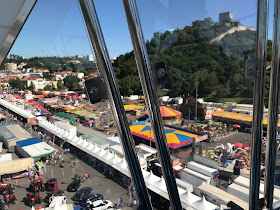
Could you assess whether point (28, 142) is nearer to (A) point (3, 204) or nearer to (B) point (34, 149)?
(B) point (34, 149)

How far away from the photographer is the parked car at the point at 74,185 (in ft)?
7.38

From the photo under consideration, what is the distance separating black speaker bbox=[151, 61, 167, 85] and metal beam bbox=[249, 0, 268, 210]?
400 millimetres

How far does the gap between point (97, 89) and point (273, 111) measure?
84cm

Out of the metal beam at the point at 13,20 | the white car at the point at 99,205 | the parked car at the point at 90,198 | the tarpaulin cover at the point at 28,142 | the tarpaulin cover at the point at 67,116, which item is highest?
the metal beam at the point at 13,20

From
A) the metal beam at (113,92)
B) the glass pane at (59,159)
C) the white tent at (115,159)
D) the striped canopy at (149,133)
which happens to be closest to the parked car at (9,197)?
the glass pane at (59,159)

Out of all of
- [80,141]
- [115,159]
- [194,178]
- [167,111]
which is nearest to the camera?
[167,111]

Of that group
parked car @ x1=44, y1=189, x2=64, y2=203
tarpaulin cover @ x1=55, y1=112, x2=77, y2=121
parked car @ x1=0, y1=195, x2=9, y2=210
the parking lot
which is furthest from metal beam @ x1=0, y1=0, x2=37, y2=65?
tarpaulin cover @ x1=55, y1=112, x2=77, y2=121

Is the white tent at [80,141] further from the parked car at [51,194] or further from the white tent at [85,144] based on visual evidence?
the parked car at [51,194]

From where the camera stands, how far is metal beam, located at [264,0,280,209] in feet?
2.84

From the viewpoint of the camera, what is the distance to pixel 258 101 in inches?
35.0

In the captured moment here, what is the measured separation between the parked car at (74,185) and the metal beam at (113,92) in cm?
164

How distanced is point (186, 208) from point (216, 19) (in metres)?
1.95

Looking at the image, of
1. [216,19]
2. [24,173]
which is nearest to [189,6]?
[216,19]

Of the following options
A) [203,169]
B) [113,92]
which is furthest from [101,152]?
[113,92]
